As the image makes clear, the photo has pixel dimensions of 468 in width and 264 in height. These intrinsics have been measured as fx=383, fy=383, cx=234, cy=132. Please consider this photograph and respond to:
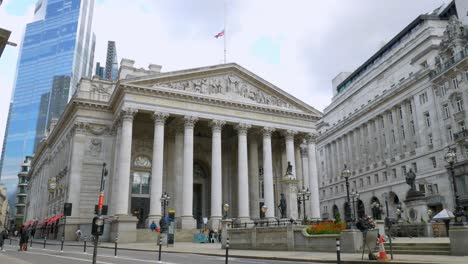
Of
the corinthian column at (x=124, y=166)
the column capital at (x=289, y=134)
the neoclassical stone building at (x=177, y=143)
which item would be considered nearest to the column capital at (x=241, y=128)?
the neoclassical stone building at (x=177, y=143)

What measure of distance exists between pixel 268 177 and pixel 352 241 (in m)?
25.6

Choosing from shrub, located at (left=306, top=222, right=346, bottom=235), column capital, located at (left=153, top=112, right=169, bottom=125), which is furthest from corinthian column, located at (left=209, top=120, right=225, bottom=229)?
shrub, located at (left=306, top=222, right=346, bottom=235)

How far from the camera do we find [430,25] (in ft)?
196

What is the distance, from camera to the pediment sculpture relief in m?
44.2

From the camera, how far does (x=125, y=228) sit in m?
36.1

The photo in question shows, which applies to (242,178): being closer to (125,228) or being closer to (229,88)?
(229,88)

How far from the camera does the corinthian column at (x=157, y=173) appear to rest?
38656 mm

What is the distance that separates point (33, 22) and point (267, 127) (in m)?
138

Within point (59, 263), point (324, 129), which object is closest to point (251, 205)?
point (59, 263)

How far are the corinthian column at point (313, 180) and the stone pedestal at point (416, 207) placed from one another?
611 inches

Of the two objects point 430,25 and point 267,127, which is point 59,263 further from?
point 430,25

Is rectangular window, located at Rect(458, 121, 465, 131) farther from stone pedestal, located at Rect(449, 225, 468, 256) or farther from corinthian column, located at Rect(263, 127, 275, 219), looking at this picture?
stone pedestal, located at Rect(449, 225, 468, 256)

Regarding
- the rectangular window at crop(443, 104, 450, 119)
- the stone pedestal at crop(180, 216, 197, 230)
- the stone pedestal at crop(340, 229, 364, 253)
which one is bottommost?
the stone pedestal at crop(340, 229, 364, 253)

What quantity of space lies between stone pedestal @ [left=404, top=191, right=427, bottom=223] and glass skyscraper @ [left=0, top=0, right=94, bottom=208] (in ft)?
434
